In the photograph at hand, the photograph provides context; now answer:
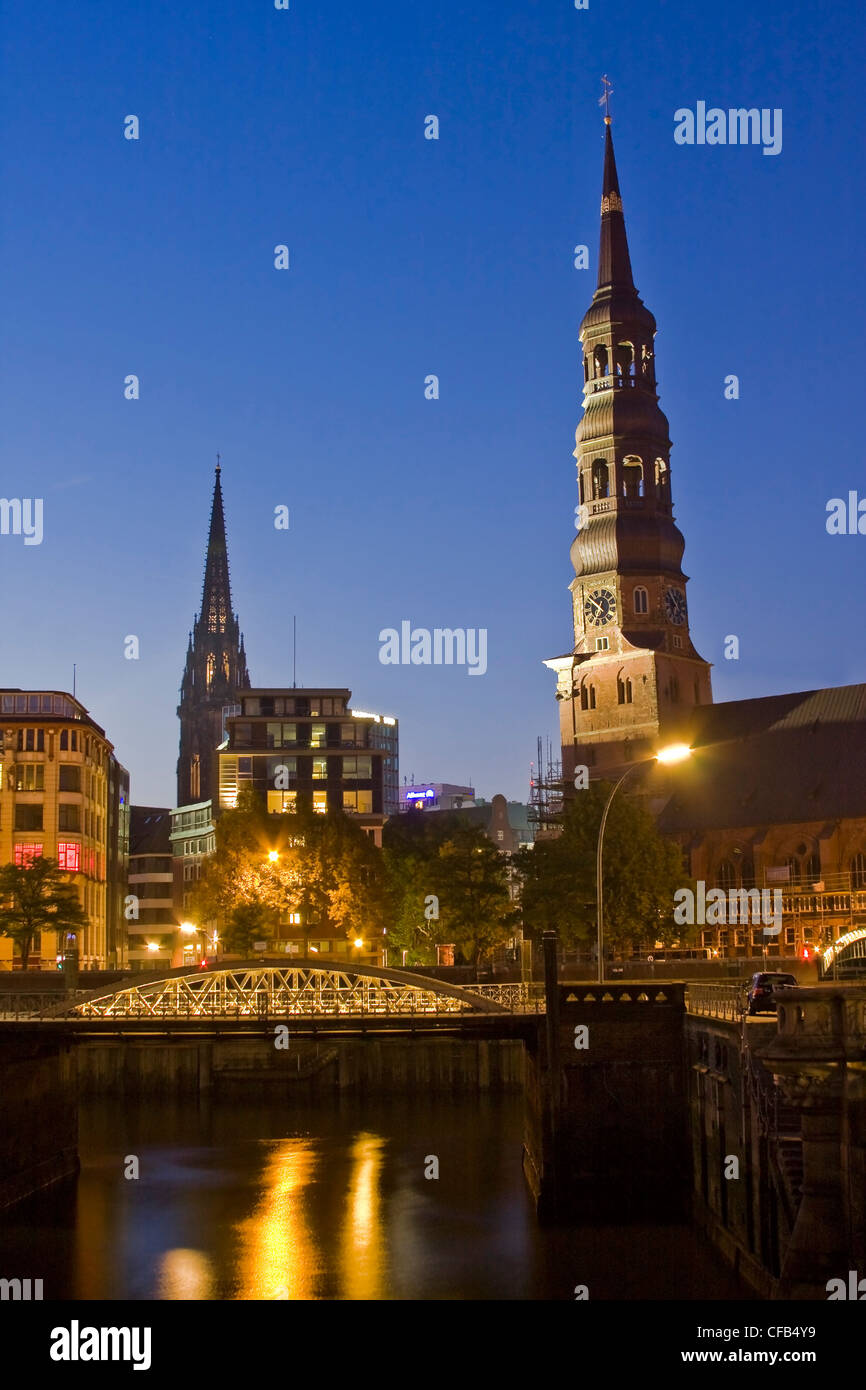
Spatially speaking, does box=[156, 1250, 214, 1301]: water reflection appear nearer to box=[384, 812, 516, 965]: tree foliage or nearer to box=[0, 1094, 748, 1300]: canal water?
box=[0, 1094, 748, 1300]: canal water

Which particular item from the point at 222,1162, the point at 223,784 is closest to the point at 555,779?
the point at 223,784

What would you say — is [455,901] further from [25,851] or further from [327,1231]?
[327,1231]

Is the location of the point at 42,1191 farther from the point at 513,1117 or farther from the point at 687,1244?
the point at 513,1117

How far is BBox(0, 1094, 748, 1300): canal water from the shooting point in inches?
1640

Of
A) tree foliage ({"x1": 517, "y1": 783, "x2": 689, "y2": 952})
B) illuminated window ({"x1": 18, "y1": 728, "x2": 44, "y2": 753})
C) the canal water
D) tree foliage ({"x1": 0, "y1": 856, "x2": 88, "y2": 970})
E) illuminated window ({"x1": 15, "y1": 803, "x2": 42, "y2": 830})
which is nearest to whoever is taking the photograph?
the canal water

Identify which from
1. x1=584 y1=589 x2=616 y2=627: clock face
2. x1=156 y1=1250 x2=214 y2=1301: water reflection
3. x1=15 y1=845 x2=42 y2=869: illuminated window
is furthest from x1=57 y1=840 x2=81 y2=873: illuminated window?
x1=156 y1=1250 x2=214 y2=1301: water reflection

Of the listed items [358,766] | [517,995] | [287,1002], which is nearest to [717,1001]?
[517,995]

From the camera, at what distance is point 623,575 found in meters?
133

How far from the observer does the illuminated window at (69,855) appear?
349 ft

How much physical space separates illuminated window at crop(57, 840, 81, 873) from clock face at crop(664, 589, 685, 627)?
175 ft

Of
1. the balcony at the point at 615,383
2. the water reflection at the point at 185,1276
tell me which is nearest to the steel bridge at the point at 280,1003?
the water reflection at the point at 185,1276

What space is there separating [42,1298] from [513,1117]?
38.3 m

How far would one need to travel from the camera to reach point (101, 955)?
388ft

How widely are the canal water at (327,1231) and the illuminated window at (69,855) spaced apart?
35952 millimetres
